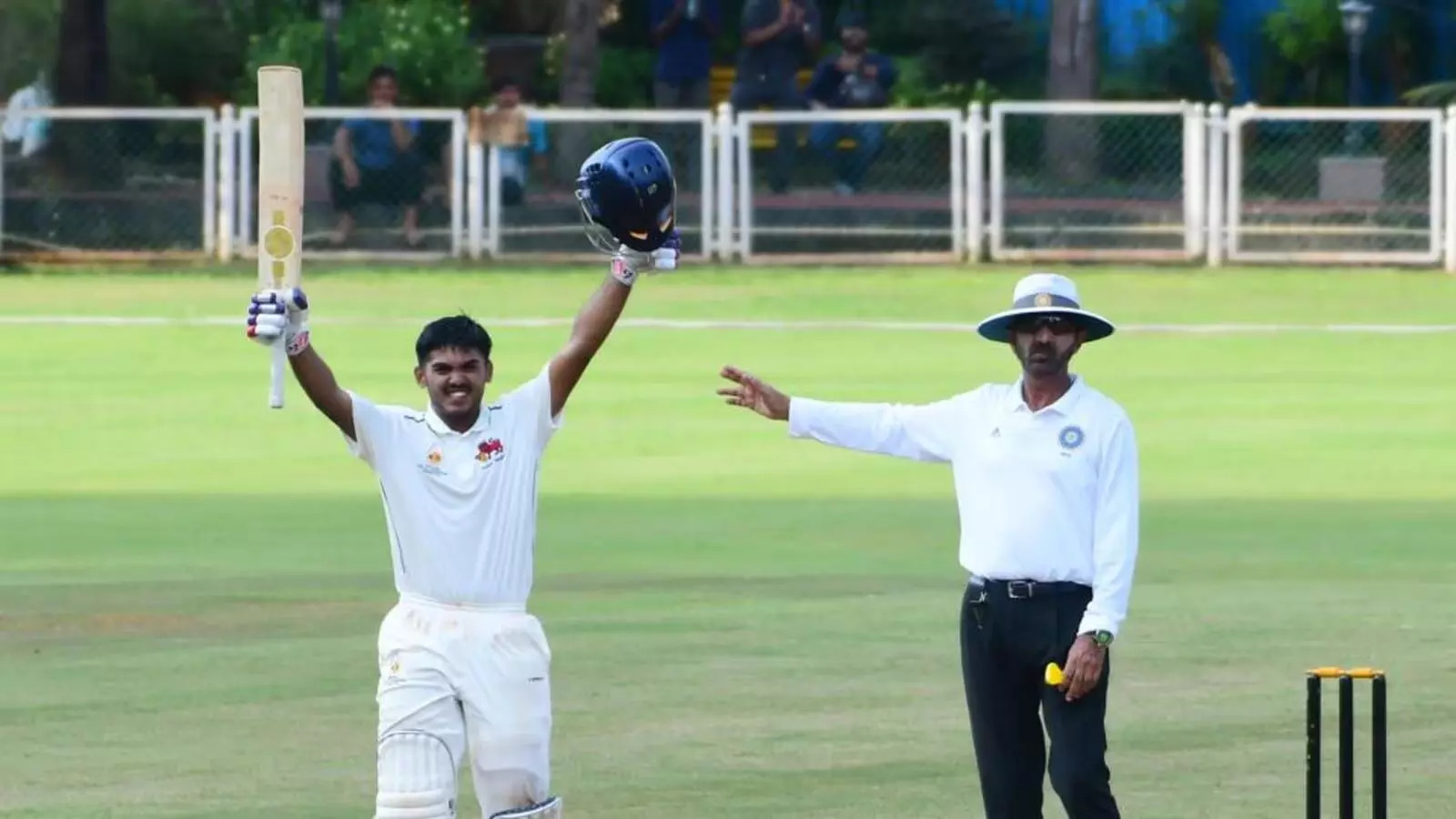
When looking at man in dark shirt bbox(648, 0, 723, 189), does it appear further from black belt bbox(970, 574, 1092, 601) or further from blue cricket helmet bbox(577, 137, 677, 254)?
black belt bbox(970, 574, 1092, 601)

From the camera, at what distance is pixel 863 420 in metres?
9.29

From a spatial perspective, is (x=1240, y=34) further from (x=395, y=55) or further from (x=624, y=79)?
(x=395, y=55)

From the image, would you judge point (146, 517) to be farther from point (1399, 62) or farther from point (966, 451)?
point (1399, 62)

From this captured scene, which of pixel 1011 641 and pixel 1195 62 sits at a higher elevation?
pixel 1195 62

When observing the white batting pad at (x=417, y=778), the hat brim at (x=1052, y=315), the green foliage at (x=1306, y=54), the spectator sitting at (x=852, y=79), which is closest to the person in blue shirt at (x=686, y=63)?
the spectator sitting at (x=852, y=79)

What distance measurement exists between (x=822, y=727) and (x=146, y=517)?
258 inches

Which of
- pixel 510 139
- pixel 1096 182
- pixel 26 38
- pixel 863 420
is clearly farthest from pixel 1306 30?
pixel 863 420

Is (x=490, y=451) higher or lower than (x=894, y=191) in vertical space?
lower

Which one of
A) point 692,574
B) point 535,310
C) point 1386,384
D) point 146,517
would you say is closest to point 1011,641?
point 692,574

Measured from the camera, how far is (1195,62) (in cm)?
4381

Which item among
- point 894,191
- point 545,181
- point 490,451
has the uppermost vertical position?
point 545,181

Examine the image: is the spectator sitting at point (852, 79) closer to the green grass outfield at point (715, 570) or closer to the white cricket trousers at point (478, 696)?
the green grass outfield at point (715, 570)

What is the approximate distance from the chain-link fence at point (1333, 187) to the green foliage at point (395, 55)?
40.6ft

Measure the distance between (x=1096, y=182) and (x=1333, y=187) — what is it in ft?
7.55
